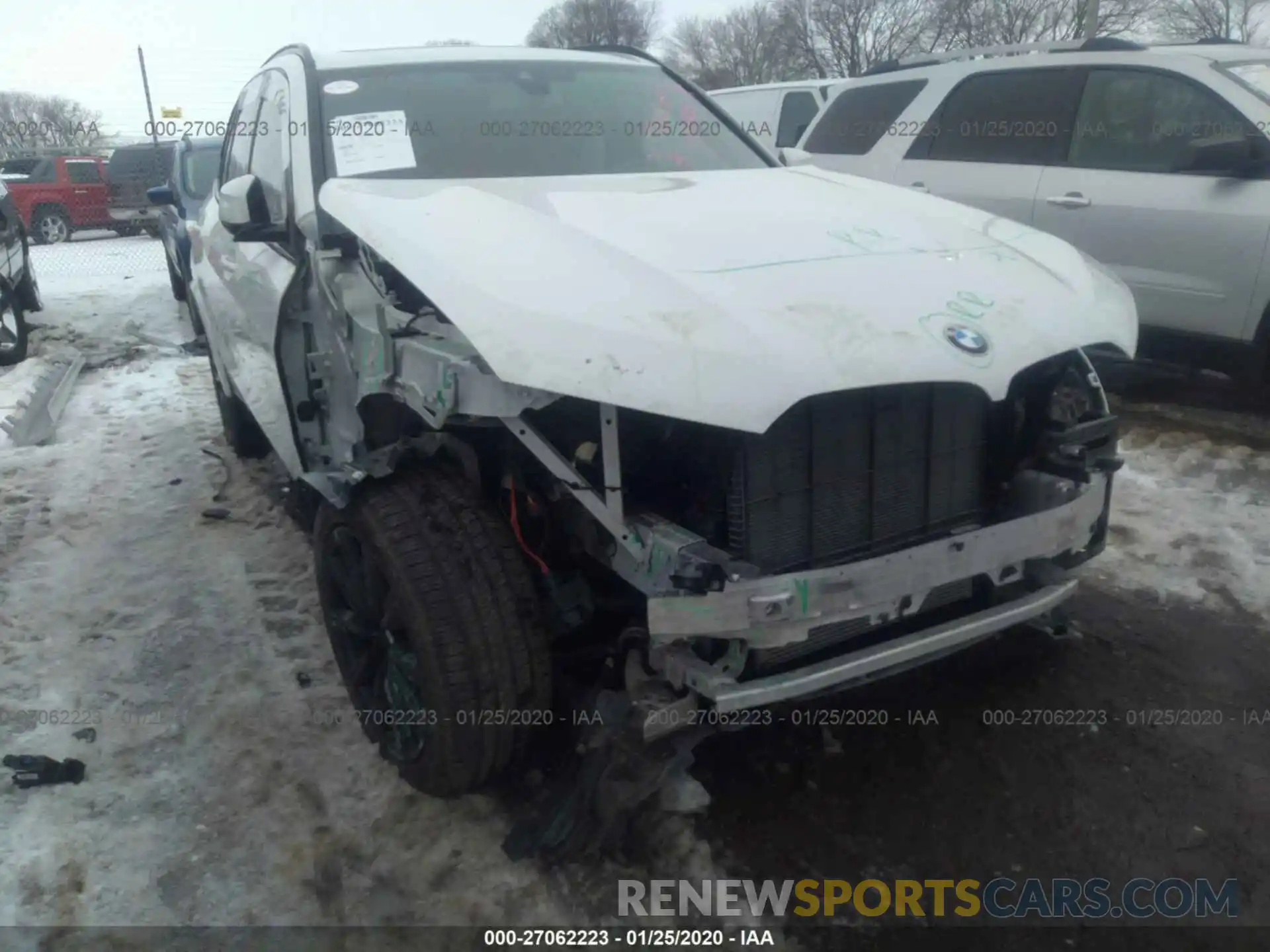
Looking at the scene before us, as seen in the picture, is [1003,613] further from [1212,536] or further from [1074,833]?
[1212,536]

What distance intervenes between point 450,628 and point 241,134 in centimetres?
307

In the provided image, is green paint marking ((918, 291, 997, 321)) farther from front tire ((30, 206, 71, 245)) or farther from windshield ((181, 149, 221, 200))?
front tire ((30, 206, 71, 245))

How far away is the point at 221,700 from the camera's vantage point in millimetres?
3168

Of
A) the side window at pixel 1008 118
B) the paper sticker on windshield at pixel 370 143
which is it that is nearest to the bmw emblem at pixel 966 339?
the paper sticker on windshield at pixel 370 143

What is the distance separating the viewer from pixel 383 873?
2.45 metres

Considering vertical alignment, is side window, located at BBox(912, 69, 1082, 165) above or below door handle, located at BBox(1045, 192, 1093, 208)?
above

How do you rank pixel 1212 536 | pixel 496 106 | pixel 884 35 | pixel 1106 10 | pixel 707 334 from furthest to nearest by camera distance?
pixel 884 35 < pixel 1106 10 < pixel 1212 536 < pixel 496 106 < pixel 707 334

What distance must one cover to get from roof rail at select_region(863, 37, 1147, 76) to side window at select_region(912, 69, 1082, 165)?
14 centimetres

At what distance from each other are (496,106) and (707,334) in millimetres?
1735

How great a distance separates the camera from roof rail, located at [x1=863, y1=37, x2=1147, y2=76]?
5.73 meters

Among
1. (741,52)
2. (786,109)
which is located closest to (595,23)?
(741,52)

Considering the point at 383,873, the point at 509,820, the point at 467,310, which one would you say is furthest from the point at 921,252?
the point at 383,873

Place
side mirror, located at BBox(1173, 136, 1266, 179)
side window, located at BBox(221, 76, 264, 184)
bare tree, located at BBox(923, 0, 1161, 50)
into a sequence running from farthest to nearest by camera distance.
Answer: bare tree, located at BBox(923, 0, 1161, 50) → side mirror, located at BBox(1173, 136, 1266, 179) → side window, located at BBox(221, 76, 264, 184)

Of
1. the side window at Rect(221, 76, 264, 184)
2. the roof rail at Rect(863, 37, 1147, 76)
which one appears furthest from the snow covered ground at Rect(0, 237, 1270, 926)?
the roof rail at Rect(863, 37, 1147, 76)
